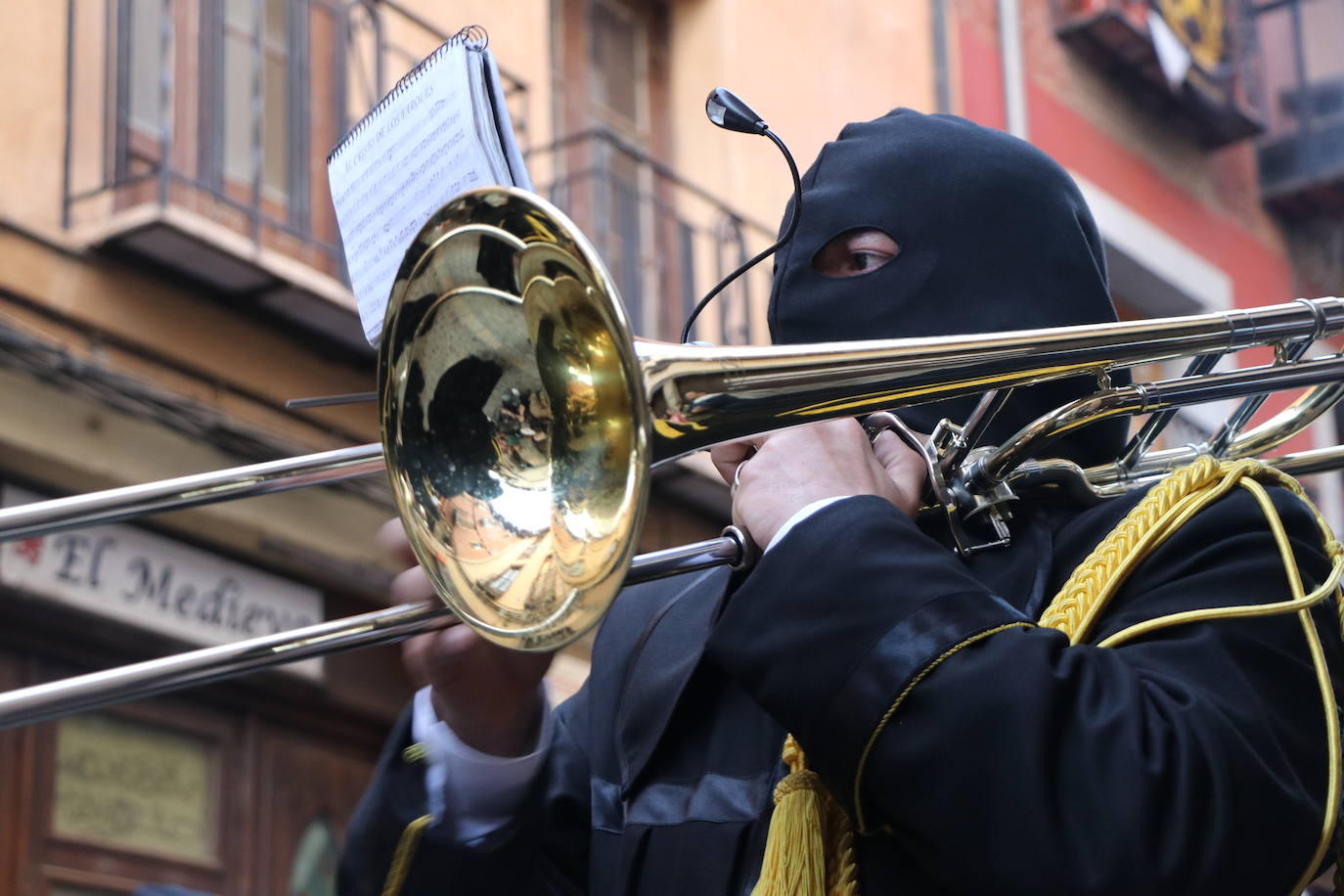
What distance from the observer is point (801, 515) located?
1.99m

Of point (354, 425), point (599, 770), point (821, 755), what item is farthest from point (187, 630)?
point (821, 755)

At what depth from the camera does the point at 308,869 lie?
6.26m

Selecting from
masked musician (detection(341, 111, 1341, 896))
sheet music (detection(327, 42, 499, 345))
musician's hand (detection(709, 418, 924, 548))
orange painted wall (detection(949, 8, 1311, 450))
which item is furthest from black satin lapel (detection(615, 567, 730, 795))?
orange painted wall (detection(949, 8, 1311, 450))

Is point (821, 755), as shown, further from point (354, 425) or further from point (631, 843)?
point (354, 425)

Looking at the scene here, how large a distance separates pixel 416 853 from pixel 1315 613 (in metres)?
1.07

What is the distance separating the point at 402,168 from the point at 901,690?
88 cm

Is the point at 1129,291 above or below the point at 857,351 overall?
above

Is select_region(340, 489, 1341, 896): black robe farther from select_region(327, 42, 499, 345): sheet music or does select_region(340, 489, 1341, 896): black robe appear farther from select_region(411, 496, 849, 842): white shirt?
select_region(327, 42, 499, 345): sheet music

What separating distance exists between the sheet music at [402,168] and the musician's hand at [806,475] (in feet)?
1.45

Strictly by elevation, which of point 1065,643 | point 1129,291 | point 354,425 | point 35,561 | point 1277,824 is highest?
point 1129,291

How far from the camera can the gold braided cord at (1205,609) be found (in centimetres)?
194

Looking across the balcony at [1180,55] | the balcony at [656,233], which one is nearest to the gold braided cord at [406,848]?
the balcony at [656,233]

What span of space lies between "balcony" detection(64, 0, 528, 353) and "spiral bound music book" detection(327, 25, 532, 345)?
3.71 m

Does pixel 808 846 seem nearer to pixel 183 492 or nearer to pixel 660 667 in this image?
pixel 660 667
